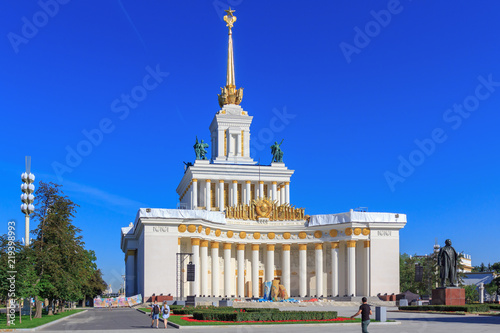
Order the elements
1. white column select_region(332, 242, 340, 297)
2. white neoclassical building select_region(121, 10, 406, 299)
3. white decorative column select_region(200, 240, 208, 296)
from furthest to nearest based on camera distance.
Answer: white column select_region(332, 242, 340, 297) < white decorative column select_region(200, 240, 208, 296) < white neoclassical building select_region(121, 10, 406, 299)

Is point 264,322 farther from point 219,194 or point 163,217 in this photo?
point 219,194

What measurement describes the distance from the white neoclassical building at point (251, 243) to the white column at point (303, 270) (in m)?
0.11

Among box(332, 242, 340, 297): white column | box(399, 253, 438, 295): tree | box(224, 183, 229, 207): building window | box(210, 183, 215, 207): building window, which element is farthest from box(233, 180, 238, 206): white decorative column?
box(399, 253, 438, 295): tree

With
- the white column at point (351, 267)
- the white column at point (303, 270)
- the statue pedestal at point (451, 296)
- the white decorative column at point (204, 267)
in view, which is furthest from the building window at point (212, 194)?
the statue pedestal at point (451, 296)

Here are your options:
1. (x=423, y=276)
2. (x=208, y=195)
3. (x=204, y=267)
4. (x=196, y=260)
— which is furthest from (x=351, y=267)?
(x=423, y=276)

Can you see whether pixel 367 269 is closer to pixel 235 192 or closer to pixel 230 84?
pixel 235 192

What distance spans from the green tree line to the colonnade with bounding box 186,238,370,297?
19855 millimetres

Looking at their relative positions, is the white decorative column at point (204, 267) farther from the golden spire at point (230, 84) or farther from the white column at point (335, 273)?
the golden spire at point (230, 84)

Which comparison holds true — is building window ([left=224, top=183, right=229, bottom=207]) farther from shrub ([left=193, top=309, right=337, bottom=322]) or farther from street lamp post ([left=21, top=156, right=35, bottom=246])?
shrub ([left=193, top=309, right=337, bottom=322])

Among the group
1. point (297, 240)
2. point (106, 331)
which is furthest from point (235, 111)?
point (106, 331)

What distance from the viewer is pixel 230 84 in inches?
3344

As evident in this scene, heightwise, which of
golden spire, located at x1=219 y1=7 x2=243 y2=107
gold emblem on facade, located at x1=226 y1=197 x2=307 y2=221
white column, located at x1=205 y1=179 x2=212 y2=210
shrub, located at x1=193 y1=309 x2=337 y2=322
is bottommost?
shrub, located at x1=193 y1=309 x2=337 y2=322

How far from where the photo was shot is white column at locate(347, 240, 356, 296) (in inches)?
2623

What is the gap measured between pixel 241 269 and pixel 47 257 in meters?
31.5
